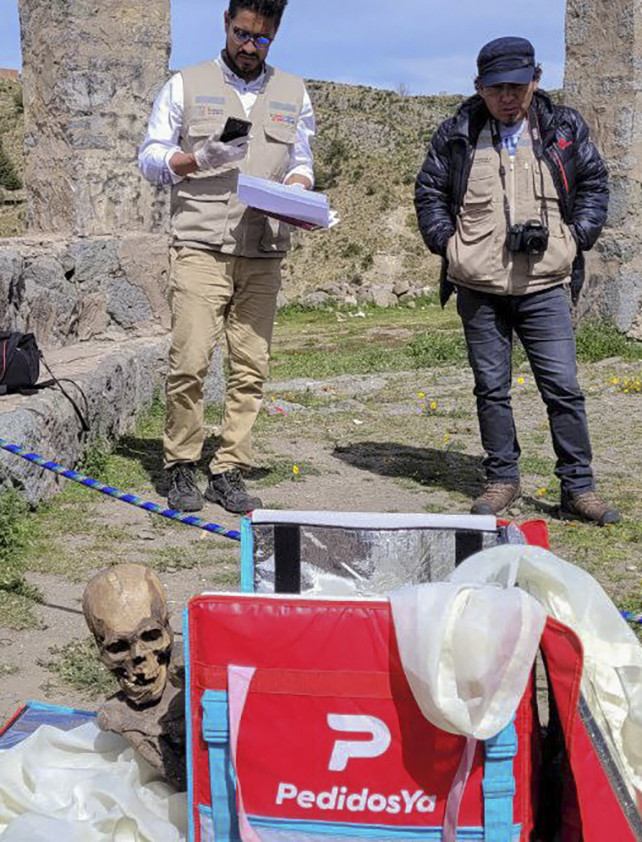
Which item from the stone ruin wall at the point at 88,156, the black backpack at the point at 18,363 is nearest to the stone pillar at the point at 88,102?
the stone ruin wall at the point at 88,156

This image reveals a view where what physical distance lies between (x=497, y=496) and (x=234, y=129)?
1.82 m

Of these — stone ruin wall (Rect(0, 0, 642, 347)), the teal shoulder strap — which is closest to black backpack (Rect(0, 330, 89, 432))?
stone ruin wall (Rect(0, 0, 642, 347))

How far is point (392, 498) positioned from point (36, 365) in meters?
1.67

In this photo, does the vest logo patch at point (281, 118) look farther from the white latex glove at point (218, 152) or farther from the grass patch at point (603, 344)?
the grass patch at point (603, 344)

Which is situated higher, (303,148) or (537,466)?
(303,148)

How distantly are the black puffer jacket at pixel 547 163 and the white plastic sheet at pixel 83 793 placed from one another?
2808mm

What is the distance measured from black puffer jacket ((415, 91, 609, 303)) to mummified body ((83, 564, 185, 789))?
2721 mm

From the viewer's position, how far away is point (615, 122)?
925 centimetres

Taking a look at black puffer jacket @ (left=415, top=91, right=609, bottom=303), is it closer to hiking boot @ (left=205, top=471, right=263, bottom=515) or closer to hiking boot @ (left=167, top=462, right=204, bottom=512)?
hiking boot @ (left=205, top=471, right=263, bottom=515)

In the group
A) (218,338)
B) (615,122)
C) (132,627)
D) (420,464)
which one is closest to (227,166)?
(218,338)

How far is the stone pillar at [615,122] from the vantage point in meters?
9.16

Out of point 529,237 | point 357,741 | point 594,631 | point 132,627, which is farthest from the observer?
point 529,237

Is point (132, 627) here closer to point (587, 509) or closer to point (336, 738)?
point (336, 738)

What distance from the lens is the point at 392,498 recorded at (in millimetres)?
5336
